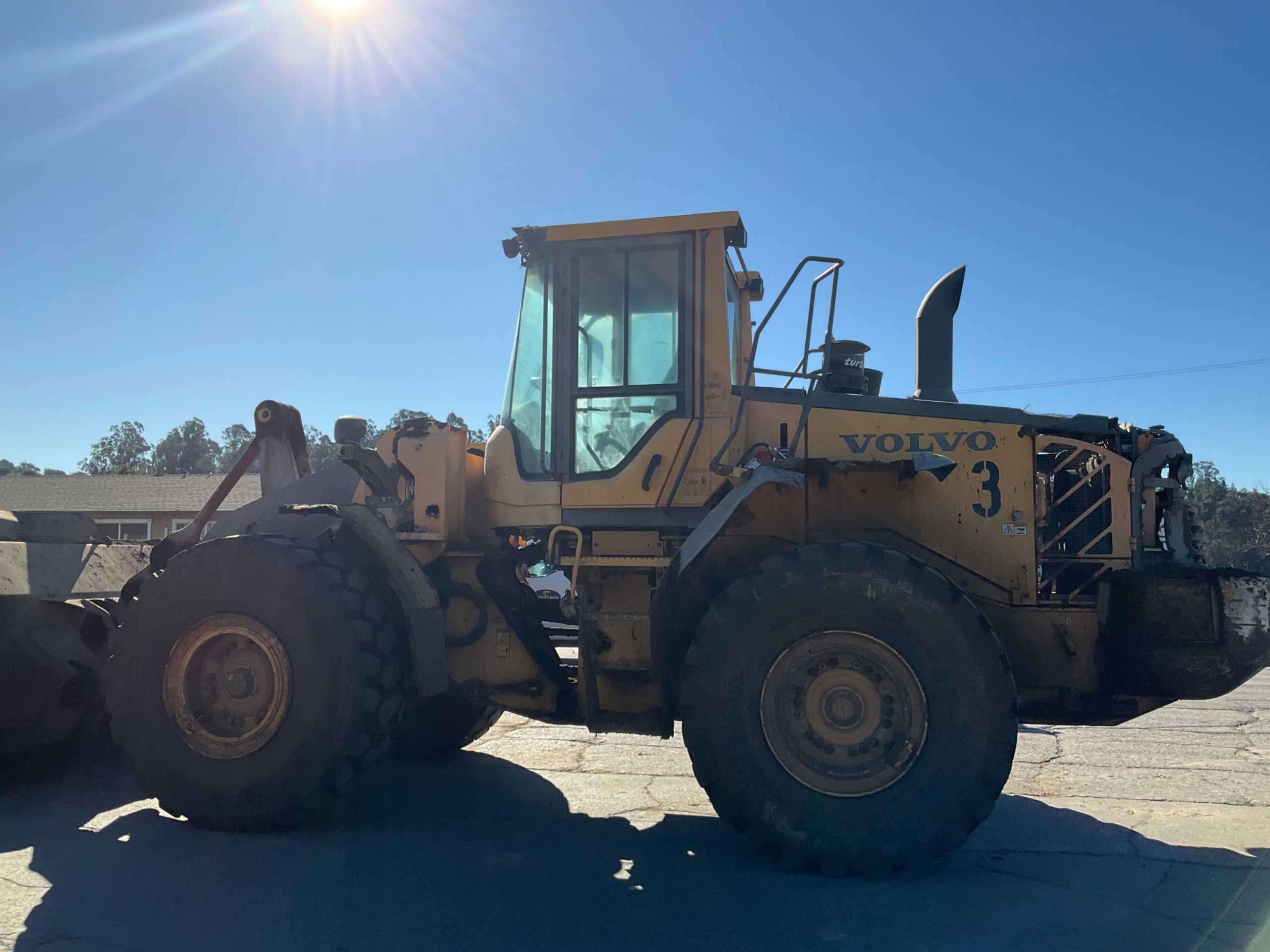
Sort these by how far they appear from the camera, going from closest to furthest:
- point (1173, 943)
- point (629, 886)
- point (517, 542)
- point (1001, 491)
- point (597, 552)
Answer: point (1173, 943)
point (629, 886)
point (1001, 491)
point (597, 552)
point (517, 542)

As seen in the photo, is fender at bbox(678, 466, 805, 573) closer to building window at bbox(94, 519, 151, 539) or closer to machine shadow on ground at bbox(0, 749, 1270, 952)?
machine shadow on ground at bbox(0, 749, 1270, 952)

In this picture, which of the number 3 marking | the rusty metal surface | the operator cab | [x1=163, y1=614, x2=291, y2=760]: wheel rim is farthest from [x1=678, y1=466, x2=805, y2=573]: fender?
[x1=163, y1=614, x2=291, y2=760]: wheel rim

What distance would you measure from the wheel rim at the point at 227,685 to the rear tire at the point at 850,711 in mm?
2049

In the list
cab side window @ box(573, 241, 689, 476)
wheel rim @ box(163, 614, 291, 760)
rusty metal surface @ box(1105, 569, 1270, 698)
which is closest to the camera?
rusty metal surface @ box(1105, 569, 1270, 698)

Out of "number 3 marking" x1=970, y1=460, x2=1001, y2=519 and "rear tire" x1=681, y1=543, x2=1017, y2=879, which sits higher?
"number 3 marking" x1=970, y1=460, x2=1001, y2=519

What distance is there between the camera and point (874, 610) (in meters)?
4.08

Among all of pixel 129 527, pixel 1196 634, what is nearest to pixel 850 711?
pixel 1196 634

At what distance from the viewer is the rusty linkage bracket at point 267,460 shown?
5938 mm

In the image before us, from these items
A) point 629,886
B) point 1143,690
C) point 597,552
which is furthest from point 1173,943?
point 597,552

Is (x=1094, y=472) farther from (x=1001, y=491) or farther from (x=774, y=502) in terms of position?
(x=774, y=502)

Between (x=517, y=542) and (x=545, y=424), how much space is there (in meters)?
0.82

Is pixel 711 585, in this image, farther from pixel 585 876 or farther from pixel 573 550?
pixel 585 876

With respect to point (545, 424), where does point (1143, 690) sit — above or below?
below

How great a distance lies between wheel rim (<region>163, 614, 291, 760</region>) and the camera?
4.50m
